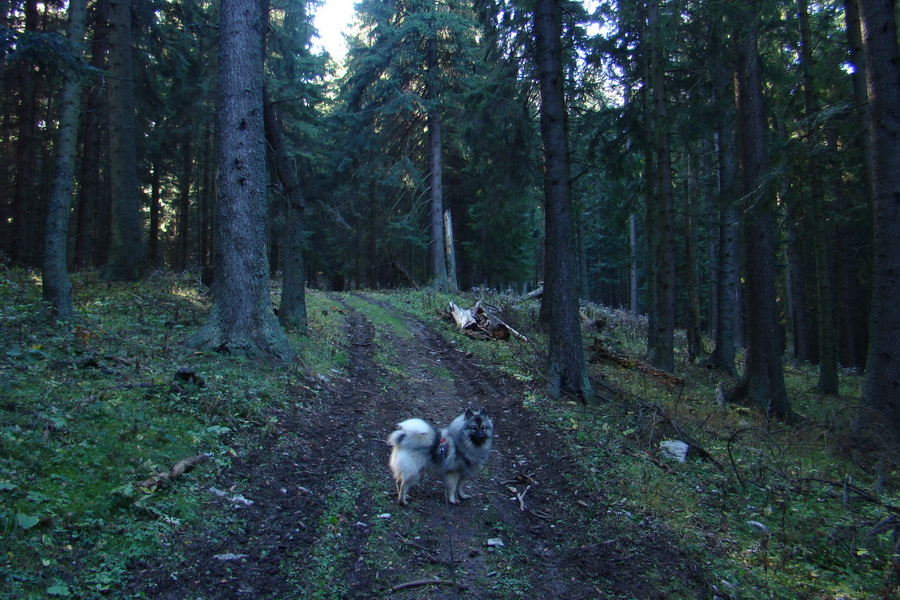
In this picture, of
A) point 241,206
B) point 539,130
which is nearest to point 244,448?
point 241,206

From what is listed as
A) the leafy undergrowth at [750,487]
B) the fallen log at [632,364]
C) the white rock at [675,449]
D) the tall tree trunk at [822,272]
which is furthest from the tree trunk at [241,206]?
the tall tree trunk at [822,272]

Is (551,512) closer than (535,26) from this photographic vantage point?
Yes

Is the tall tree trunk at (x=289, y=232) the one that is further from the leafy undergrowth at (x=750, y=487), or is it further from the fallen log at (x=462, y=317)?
the fallen log at (x=462, y=317)

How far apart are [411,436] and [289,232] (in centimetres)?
842

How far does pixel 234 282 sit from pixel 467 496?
5956 mm

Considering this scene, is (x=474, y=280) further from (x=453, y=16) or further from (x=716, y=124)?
(x=716, y=124)

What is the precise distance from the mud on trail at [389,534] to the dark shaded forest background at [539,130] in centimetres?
586

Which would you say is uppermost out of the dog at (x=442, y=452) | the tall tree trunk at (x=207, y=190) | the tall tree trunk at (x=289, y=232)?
the tall tree trunk at (x=207, y=190)

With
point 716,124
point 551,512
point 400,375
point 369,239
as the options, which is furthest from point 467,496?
point 369,239

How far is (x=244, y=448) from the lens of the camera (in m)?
6.18

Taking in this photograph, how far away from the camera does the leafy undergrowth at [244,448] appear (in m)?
4.01

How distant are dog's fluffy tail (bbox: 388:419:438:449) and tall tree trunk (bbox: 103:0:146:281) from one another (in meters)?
11.6

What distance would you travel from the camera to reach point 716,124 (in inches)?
508

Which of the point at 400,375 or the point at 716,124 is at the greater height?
the point at 716,124
